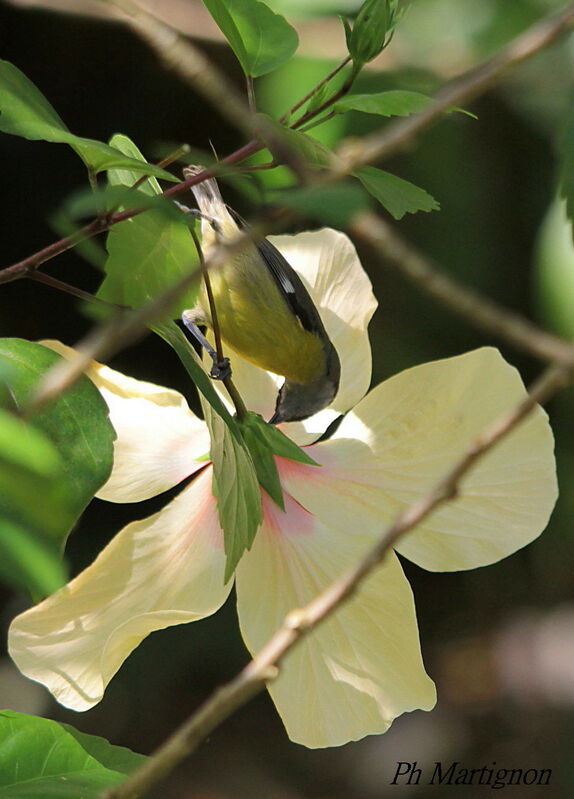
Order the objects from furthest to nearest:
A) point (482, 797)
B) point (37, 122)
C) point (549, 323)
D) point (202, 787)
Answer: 1. point (482, 797)
2. point (202, 787)
3. point (549, 323)
4. point (37, 122)

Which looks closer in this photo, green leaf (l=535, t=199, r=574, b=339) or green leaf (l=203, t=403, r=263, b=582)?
green leaf (l=203, t=403, r=263, b=582)

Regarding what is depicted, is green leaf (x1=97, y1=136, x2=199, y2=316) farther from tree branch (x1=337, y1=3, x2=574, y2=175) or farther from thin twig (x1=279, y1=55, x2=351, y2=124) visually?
tree branch (x1=337, y1=3, x2=574, y2=175)

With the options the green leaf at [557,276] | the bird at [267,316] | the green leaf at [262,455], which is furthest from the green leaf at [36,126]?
→ the green leaf at [557,276]

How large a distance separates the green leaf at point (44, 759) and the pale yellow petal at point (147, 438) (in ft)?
0.40

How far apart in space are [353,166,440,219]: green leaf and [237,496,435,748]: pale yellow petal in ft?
0.59

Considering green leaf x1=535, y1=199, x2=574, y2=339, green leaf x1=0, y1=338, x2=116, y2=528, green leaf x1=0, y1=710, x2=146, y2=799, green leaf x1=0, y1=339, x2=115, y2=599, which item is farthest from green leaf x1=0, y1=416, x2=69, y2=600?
green leaf x1=535, y1=199, x2=574, y2=339

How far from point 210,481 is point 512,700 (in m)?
1.25

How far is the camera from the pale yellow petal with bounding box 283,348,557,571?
0.55m

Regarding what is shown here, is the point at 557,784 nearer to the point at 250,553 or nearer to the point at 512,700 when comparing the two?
the point at 512,700

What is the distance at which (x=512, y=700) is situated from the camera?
1.67 meters

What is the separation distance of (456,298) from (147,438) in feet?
1.07

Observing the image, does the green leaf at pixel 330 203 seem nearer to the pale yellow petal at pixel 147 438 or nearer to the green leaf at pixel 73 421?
the green leaf at pixel 73 421

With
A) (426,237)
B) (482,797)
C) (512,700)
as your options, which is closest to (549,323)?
(426,237)

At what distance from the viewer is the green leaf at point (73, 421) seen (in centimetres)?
43
